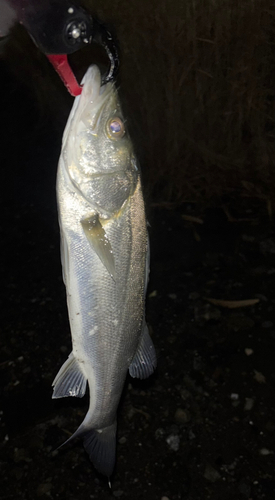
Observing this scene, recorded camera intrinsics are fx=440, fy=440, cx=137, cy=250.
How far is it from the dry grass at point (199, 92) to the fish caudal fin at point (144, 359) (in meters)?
2.86

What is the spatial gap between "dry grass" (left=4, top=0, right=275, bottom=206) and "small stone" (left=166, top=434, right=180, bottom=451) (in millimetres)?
2446

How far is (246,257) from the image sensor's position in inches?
148

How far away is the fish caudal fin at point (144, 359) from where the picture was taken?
5.68 ft

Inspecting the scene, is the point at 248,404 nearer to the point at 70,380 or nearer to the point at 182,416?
the point at 182,416

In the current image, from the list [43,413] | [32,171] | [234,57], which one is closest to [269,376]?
[43,413]

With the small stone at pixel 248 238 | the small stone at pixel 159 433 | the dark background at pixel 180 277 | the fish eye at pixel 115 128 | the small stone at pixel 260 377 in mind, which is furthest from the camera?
the small stone at pixel 248 238

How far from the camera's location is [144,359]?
5.69 ft

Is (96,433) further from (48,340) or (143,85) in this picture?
(143,85)

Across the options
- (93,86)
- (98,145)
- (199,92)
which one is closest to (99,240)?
(98,145)

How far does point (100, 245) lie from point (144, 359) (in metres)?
0.53

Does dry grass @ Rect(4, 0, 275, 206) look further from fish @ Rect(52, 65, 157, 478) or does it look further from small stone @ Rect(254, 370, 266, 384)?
fish @ Rect(52, 65, 157, 478)

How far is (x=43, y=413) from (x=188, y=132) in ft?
9.26

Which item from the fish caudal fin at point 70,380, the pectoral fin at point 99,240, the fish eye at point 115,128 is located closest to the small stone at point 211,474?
the fish caudal fin at point 70,380

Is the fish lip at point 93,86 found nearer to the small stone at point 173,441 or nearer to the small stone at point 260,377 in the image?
the small stone at point 173,441
